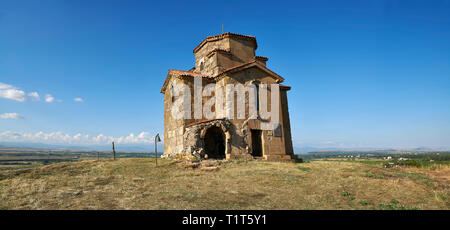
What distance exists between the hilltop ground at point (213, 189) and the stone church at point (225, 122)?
395 centimetres

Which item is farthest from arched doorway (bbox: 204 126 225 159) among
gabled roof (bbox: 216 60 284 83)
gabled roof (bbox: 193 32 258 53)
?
gabled roof (bbox: 193 32 258 53)

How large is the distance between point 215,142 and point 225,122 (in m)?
4.48

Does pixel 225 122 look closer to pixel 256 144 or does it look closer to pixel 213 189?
pixel 256 144

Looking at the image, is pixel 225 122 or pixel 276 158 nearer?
pixel 225 122

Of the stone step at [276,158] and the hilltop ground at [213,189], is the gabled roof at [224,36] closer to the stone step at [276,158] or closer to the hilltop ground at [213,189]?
the stone step at [276,158]

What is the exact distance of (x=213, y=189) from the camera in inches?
428

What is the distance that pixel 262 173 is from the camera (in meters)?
14.1

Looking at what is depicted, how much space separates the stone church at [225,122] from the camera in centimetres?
1902

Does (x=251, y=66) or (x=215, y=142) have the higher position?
(x=251, y=66)

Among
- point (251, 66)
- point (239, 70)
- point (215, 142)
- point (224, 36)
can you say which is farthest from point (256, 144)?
point (224, 36)
